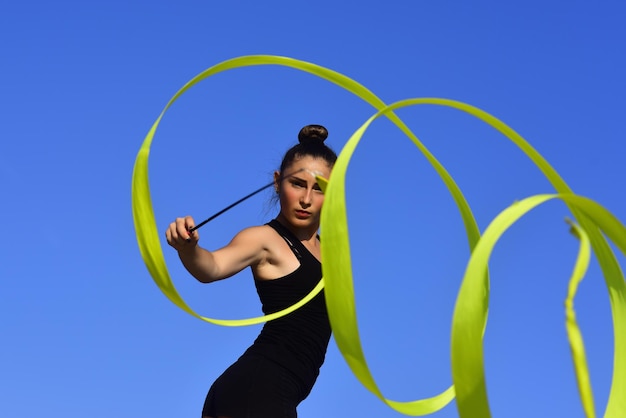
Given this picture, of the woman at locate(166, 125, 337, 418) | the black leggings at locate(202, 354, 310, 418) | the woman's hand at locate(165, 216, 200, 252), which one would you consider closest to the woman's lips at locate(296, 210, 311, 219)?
the woman at locate(166, 125, 337, 418)

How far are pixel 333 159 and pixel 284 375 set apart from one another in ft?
5.75

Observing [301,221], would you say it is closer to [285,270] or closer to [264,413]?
[285,270]

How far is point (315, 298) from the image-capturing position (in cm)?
650

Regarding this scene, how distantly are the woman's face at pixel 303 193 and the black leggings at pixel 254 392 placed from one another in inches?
44.1

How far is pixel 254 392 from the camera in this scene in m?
6.00

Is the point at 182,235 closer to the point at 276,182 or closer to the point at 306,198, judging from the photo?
the point at 306,198

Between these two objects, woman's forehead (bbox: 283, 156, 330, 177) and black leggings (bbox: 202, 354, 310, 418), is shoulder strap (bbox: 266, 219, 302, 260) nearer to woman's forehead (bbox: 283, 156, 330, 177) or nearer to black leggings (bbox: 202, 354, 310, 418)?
woman's forehead (bbox: 283, 156, 330, 177)

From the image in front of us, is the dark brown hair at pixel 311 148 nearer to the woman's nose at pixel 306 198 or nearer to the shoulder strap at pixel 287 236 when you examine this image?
the woman's nose at pixel 306 198

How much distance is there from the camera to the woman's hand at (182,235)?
18.4ft

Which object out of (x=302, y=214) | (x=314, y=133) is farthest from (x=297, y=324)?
(x=314, y=133)

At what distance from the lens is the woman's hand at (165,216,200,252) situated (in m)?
5.61

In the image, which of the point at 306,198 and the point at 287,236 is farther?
the point at 306,198

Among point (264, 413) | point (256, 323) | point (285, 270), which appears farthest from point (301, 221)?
point (264, 413)

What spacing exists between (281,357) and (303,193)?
1.25 metres
